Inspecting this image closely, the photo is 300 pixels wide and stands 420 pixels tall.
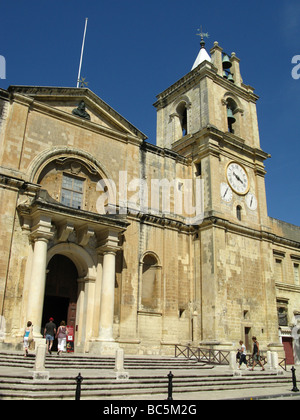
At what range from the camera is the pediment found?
22312 millimetres

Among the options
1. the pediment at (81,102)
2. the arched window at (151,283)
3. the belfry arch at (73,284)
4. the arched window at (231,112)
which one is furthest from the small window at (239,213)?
the belfry arch at (73,284)

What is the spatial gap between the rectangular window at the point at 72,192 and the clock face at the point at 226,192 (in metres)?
9.69

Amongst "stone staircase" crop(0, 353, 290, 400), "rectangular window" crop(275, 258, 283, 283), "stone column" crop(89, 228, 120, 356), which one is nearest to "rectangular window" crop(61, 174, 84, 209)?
"stone column" crop(89, 228, 120, 356)

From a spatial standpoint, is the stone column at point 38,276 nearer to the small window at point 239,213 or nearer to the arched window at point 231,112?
the small window at point 239,213

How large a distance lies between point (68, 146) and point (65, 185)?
87.4 inches

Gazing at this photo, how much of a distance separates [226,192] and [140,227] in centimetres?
697

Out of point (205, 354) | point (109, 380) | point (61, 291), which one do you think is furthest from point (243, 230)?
point (109, 380)

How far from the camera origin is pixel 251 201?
29672 millimetres

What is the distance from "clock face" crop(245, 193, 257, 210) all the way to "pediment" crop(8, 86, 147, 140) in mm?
8796

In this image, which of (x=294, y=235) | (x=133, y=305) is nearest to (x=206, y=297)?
(x=133, y=305)

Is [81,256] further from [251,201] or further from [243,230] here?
[251,201]

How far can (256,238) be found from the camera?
28656 millimetres

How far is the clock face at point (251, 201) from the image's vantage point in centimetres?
2936

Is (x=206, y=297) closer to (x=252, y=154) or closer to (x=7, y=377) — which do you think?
(x=252, y=154)
